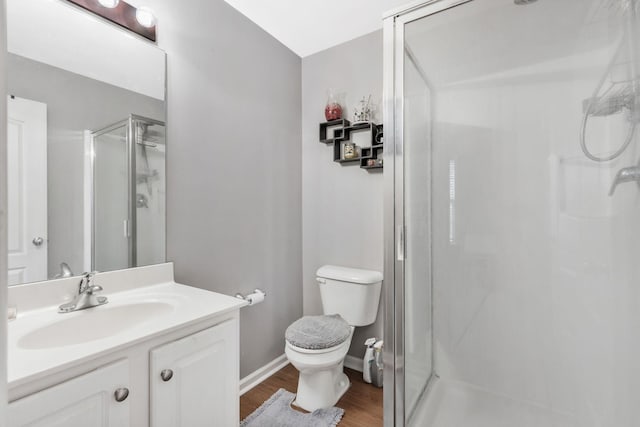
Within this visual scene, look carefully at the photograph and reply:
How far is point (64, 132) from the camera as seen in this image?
3.66ft

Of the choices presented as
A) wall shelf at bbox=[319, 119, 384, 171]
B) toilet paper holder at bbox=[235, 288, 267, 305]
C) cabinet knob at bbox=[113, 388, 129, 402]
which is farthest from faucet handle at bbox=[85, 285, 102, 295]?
wall shelf at bbox=[319, 119, 384, 171]

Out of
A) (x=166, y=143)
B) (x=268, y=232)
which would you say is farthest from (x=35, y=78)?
(x=268, y=232)

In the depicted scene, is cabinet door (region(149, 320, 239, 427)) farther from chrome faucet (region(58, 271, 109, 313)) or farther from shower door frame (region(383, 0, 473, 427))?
shower door frame (region(383, 0, 473, 427))

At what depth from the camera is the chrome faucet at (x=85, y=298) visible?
3.42 feet

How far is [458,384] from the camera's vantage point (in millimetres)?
1188

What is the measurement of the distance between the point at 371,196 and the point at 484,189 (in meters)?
0.95

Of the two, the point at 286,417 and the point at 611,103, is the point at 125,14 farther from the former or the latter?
the point at 286,417

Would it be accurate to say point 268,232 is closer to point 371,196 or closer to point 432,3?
point 371,196

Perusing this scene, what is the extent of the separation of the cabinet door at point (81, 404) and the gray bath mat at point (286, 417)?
91 centimetres

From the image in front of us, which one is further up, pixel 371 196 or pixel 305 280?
pixel 371 196

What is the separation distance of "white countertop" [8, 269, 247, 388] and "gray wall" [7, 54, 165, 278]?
0.21m

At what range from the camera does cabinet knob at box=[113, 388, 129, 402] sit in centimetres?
79

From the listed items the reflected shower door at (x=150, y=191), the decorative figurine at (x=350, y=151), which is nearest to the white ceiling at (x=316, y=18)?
the decorative figurine at (x=350, y=151)

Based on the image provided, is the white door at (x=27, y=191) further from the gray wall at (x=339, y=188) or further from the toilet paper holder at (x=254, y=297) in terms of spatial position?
the gray wall at (x=339, y=188)
